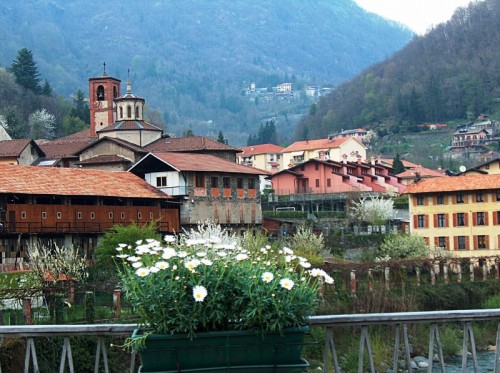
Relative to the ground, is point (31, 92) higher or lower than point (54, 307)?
higher

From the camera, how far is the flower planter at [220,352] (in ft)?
26.0

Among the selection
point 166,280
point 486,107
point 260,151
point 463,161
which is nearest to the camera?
point 166,280

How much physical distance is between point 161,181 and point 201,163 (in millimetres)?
4054

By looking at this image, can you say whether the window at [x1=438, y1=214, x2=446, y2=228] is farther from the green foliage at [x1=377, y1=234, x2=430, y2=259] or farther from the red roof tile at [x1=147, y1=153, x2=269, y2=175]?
the red roof tile at [x1=147, y1=153, x2=269, y2=175]

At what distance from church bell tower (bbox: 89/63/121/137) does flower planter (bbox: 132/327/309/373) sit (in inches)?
3410

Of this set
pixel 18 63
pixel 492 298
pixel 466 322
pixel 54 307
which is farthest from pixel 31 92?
pixel 466 322

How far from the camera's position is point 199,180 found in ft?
209

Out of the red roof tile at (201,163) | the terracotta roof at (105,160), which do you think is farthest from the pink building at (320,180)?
the terracotta roof at (105,160)

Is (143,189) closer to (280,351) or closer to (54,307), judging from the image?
(54,307)

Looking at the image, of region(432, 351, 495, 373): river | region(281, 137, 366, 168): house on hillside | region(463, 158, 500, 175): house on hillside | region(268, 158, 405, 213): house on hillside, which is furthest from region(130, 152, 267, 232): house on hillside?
region(281, 137, 366, 168): house on hillside

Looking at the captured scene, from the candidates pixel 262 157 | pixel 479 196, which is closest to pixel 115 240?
pixel 479 196

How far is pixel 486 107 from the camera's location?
19175 cm

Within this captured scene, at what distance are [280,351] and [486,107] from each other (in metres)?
190

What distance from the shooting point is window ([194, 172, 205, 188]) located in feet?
208
